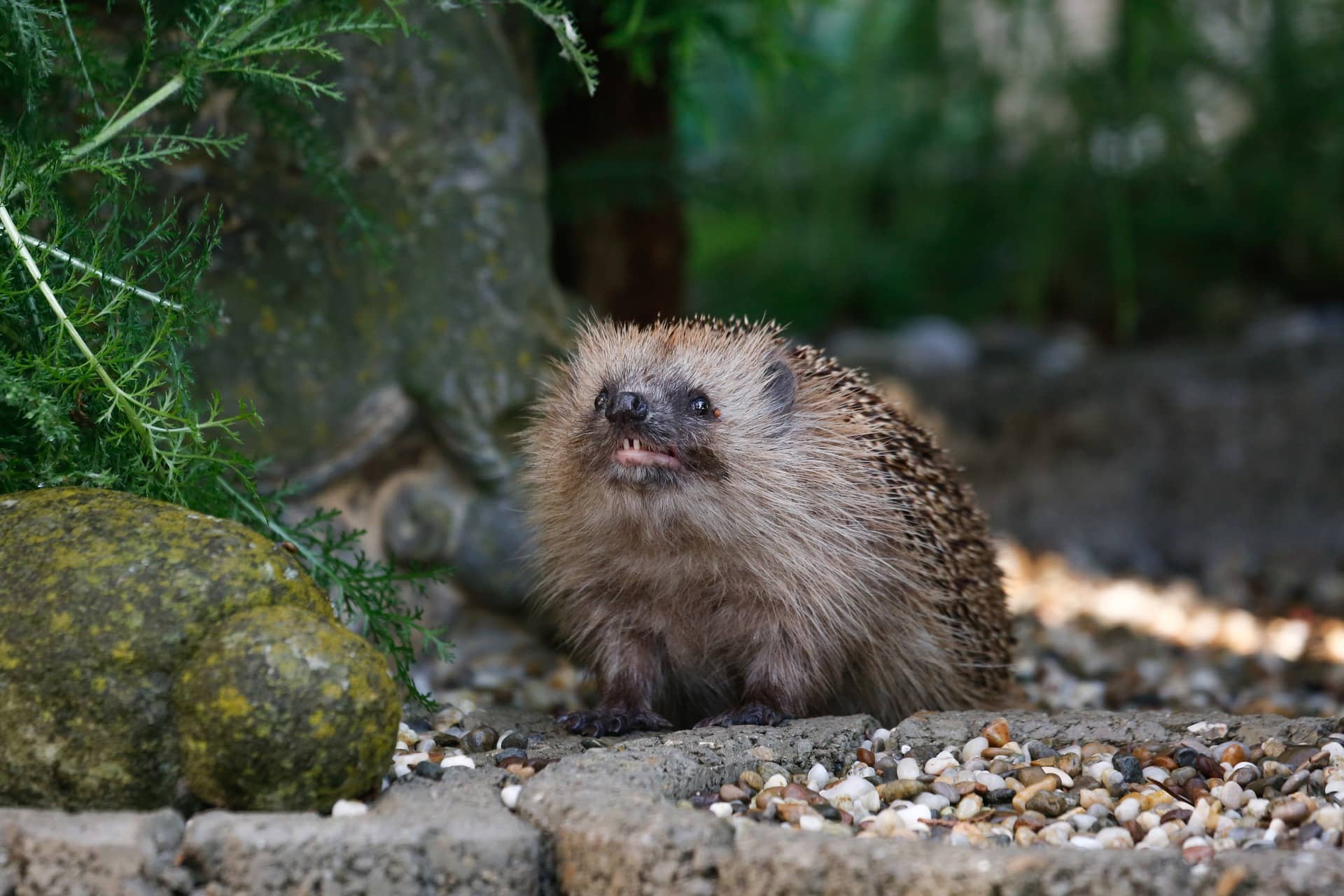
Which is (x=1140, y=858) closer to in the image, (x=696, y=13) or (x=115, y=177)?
(x=115, y=177)

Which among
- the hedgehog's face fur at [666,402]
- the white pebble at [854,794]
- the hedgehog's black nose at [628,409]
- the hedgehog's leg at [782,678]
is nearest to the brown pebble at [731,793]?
the white pebble at [854,794]

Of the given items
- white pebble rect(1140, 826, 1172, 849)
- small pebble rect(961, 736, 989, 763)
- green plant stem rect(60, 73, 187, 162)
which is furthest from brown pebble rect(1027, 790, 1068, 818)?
green plant stem rect(60, 73, 187, 162)

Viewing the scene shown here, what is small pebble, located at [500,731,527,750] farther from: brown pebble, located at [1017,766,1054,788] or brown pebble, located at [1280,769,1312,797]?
brown pebble, located at [1280,769,1312,797]

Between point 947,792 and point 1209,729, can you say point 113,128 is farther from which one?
point 1209,729

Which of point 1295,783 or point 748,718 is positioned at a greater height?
point 1295,783

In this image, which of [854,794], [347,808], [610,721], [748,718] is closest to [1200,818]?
[854,794]

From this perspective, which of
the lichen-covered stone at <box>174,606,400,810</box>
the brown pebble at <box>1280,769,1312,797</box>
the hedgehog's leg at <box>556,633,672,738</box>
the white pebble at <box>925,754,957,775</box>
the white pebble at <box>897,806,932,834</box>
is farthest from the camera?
the hedgehog's leg at <box>556,633,672,738</box>

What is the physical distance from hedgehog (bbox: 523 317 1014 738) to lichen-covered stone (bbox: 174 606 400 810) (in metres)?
1.17

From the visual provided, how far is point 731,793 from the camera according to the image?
3.40m

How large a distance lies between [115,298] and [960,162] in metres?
7.44

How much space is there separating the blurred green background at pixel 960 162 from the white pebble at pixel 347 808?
293 centimetres

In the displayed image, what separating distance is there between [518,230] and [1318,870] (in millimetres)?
3740

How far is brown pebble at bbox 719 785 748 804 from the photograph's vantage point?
3.38 m

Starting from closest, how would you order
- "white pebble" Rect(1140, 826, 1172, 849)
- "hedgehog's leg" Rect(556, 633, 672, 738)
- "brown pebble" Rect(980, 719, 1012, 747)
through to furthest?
1. "white pebble" Rect(1140, 826, 1172, 849)
2. "brown pebble" Rect(980, 719, 1012, 747)
3. "hedgehog's leg" Rect(556, 633, 672, 738)
